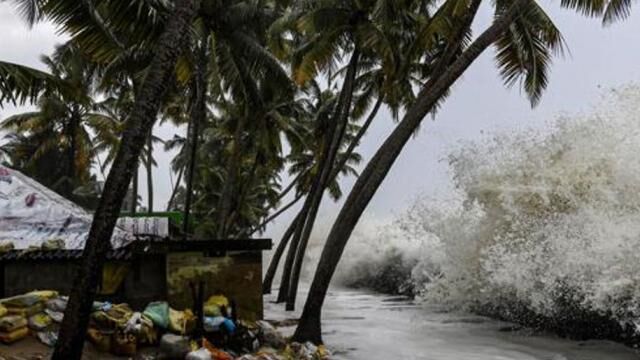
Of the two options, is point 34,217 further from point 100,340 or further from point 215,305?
point 100,340

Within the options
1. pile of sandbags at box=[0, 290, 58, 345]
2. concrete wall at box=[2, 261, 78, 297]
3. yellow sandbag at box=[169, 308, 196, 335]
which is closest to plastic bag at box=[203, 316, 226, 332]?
yellow sandbag at box=[169, 308, 196, 335]

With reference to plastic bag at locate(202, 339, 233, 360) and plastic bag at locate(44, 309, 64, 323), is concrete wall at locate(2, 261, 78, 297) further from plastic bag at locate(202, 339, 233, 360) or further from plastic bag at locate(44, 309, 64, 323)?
plastic bag at locate(202, 339, 233, 360)

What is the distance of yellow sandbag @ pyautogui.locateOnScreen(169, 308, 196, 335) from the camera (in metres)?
9.75

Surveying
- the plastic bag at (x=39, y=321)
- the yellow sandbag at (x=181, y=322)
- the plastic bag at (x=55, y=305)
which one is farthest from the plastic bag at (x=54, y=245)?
the yellow sandbag at (x=181, y=322)

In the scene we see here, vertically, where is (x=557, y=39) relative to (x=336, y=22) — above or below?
below

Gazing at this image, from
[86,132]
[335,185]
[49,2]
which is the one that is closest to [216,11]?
[49,2]

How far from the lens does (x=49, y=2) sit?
8891 millimetres

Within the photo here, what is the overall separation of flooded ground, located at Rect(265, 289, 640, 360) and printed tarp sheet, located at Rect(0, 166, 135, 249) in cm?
432

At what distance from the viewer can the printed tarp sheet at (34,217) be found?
41.0 feet

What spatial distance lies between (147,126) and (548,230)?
1055 centimetres

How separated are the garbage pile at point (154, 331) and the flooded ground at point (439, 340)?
4.30 ft

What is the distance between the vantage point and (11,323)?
8.59 metres

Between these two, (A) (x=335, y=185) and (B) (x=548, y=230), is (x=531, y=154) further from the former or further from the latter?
(A) (x=335, y=185)

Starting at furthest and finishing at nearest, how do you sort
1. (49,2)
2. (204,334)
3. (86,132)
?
(86,132) < (204,334) < (49,2)
